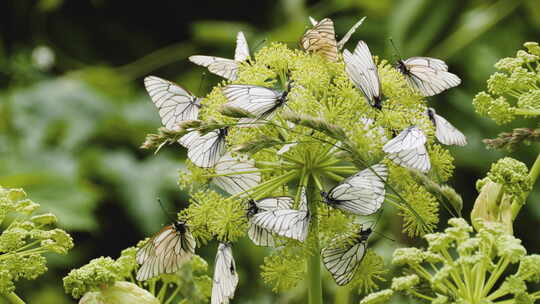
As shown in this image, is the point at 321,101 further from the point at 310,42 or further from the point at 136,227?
the point at 136,227

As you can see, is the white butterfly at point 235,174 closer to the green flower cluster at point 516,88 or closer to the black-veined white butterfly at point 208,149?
the black-veined white butterfly at point 208,149

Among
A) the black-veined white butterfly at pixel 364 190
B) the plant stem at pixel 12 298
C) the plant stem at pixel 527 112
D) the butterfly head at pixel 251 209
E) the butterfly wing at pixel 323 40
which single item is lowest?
the plant stem at pixel 12 298

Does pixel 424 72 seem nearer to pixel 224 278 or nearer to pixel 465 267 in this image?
pixel 465 267

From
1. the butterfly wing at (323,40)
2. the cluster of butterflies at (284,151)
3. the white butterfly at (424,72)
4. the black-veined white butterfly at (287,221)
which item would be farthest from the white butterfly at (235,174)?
the white butterfly at (424,72)

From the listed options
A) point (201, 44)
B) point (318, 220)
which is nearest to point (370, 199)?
point (318, 220)

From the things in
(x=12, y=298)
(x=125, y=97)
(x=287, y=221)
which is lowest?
(x=12, y=298)

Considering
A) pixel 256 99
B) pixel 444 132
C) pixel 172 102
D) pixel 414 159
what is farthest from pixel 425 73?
pixel 172 102

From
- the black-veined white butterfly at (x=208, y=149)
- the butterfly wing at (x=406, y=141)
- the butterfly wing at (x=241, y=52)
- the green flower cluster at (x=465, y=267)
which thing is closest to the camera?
the green flower cluster at (x=465, y=267)
